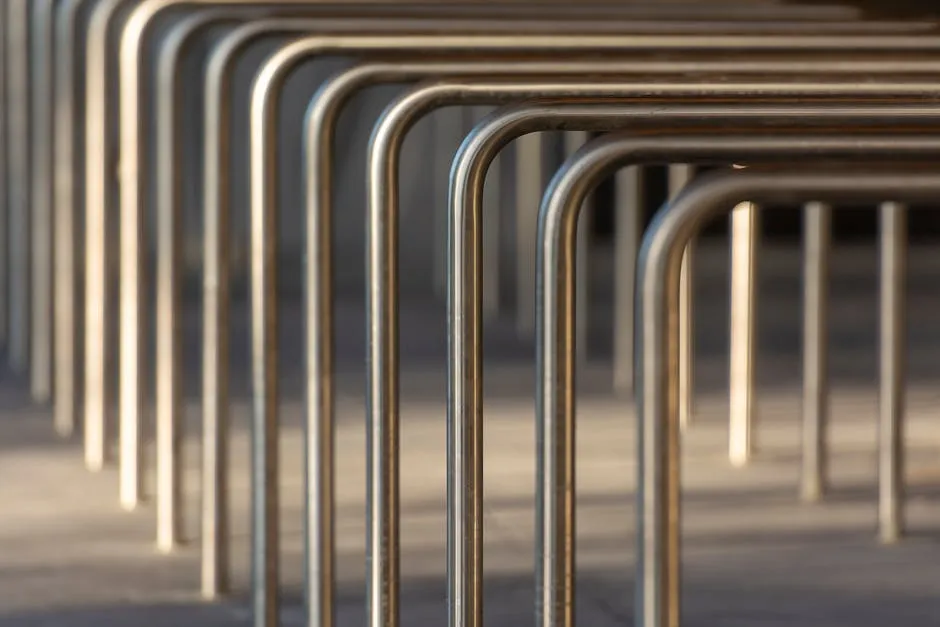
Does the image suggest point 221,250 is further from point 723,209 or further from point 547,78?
point 723,209

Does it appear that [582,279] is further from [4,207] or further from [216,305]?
[216,305]

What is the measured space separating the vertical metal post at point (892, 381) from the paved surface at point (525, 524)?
39 mm

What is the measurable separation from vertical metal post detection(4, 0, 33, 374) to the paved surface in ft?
0.88

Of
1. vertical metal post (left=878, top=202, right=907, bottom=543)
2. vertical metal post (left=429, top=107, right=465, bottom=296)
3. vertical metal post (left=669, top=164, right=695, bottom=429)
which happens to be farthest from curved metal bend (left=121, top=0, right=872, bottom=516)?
vertical metal post (left=429, top=107, right=465, bottom=296)

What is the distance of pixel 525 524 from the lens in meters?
2.26

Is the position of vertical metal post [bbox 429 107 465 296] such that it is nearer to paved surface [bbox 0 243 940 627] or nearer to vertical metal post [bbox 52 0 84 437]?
paved surface [bbox 0 243 940 627]

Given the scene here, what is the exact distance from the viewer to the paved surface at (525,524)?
1.89 metres

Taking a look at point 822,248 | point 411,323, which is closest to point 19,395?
point 411,323

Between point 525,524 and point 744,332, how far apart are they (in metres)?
0.60

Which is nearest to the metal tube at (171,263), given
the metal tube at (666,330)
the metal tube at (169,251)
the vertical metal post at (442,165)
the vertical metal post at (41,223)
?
the metal tube at (169,251)

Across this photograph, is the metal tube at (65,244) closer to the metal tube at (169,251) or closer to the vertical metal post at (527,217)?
the metal tube at (169,251)

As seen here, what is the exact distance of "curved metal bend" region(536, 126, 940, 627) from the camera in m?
1.11

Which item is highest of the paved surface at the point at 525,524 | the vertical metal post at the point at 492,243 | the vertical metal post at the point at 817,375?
the vertical metal post at the point at 492,243

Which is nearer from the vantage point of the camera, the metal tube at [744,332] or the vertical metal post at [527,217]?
the metal tube at [744,332]
